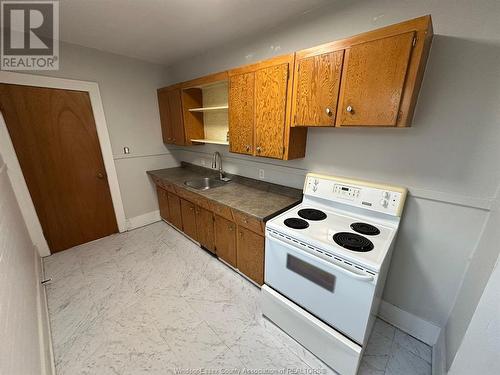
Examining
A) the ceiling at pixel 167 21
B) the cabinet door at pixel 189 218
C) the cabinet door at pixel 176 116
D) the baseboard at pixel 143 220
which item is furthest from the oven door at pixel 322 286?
the baseboard at pixel 143 220

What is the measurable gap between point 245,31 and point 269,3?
52 cm

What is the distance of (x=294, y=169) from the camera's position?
6.77 feet

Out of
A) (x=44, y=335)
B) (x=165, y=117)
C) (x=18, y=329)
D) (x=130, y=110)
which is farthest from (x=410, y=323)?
(x=130, y=110)

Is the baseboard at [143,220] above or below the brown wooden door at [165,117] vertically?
below

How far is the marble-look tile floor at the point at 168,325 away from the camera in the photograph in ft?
4.60

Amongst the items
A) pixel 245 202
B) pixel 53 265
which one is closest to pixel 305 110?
pixel 245 202

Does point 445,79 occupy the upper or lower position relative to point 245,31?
lower

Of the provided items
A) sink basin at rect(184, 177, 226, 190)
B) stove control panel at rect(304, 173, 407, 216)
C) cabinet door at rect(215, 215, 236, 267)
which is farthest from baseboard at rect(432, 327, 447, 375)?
sink basin at rect(184, 177, 226, 190)

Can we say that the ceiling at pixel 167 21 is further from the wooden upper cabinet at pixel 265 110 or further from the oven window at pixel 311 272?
the oven window at pixel 311 272

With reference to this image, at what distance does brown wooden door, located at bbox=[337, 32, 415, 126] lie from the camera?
3.67 ft

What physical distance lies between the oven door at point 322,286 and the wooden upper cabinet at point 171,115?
212cm

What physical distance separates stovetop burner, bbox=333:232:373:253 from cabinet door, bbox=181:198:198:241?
176 centimetres

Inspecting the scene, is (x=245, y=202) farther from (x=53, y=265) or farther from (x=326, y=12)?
(x=53, y=265)

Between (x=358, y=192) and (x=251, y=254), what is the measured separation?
1.09 metres
